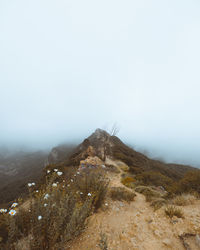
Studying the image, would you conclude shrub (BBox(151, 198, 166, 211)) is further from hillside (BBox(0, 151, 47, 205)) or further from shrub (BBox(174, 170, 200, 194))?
hillside (BBox(0, 151, 47, 205))

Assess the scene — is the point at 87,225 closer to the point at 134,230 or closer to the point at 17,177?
the point at 134,230

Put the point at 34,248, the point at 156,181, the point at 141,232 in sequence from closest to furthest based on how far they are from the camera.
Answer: the point at 34,248
the point at 141,232
the point at 156,181

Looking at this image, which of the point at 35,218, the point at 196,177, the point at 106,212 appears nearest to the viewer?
the point at 35,218

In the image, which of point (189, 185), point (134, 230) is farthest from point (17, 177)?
point (189, 185)

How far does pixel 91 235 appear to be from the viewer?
221 cm

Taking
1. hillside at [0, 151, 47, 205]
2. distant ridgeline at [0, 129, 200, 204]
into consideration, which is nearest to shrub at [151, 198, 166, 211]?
distant ridgeline at [0, 129, 200, 204]

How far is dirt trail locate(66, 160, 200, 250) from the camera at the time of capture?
1999 millimetres

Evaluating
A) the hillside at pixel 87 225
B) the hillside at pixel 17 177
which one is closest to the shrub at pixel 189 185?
the hillside at pixel 87 225

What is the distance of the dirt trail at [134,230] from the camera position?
1999 millimetres

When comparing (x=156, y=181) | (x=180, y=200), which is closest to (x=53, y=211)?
(x=180, y=200)

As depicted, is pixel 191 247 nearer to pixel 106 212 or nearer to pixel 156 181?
pixel 106 212

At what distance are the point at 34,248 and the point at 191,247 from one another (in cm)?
280

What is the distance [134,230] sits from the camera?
2.44 meters

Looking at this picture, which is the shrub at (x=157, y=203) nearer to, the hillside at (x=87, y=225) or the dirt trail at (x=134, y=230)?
the hillside at (x=87, y=225)
